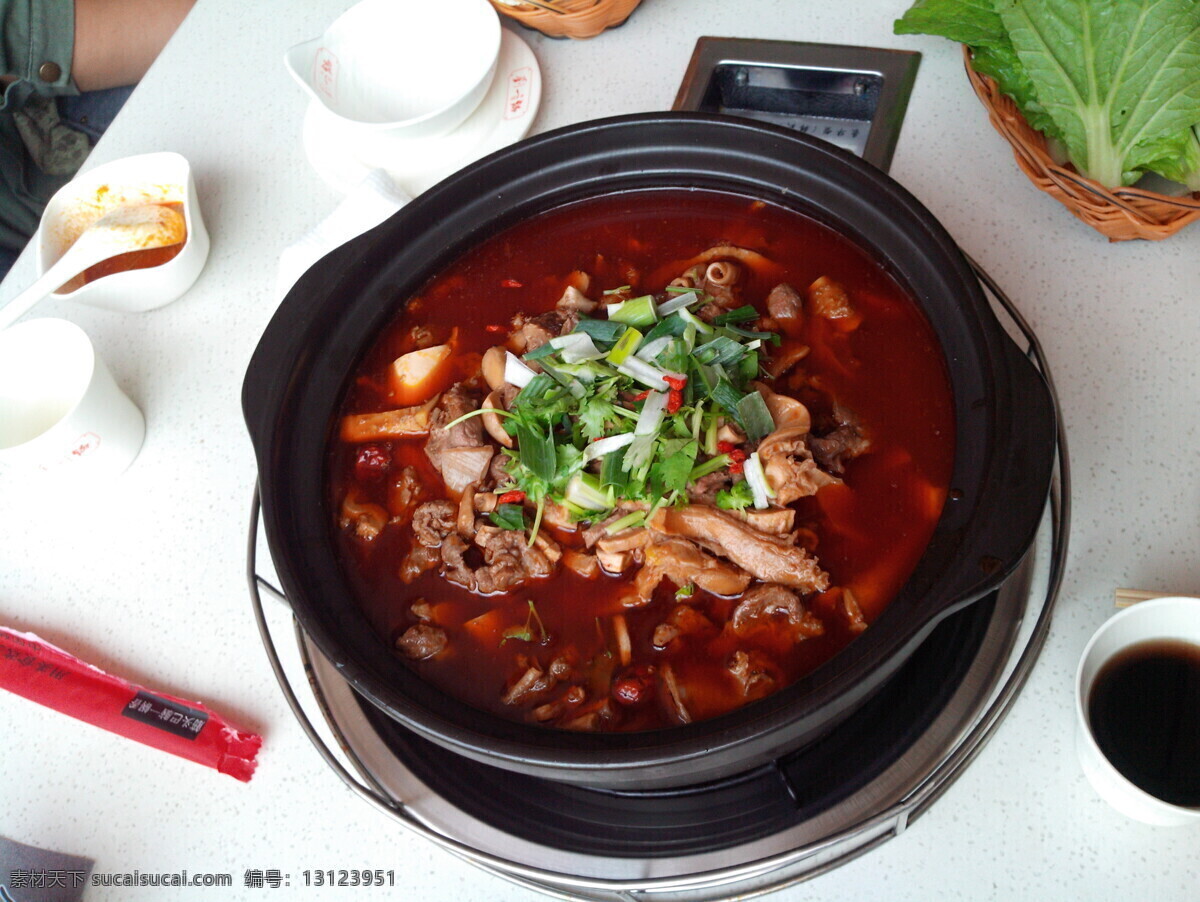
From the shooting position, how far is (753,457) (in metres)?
1.80

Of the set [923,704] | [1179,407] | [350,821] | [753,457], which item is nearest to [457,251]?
[753,457]

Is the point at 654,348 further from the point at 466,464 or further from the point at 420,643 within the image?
the point at 420,643

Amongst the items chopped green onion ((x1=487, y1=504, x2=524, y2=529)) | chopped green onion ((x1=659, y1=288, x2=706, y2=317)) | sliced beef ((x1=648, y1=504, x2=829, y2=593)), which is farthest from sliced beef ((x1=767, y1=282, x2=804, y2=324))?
chopped green onion ((x1=487, y1=504, x2=524, y2=529))

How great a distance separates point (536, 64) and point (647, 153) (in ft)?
2.95

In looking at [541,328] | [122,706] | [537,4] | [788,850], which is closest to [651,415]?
[541,328]

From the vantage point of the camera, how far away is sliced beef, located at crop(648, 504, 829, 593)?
1.73 metres

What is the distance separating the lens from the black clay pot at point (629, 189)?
1.44 m

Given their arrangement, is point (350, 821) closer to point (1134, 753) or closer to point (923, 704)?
point (923, 704)

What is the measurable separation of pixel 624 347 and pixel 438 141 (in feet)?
3.81

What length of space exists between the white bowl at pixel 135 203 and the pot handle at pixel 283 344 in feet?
2.55

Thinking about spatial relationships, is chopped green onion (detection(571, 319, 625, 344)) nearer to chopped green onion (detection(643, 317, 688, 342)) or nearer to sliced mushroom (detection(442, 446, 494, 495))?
chopped green onion (detection(643, 317, 688, 342))

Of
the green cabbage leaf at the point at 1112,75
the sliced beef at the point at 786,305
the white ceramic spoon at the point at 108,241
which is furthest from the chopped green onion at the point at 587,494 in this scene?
the white ceramic spoon at the point at 108,241

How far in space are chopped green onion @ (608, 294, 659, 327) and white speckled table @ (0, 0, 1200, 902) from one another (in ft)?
3.21

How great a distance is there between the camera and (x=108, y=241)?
2580 mm
